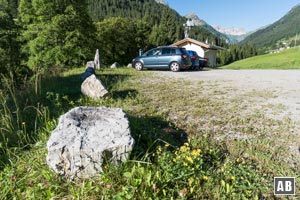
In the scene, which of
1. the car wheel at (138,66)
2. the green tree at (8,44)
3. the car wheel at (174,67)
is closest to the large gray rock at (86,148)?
the car wheel at (174,67)

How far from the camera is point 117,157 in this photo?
9.93 ft

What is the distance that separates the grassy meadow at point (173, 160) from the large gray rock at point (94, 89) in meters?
0.91

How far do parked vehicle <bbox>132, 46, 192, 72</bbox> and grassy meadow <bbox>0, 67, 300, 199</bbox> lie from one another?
9951 mm

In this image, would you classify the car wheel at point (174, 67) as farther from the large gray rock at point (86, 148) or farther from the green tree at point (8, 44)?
the green tree at point (8, 44)

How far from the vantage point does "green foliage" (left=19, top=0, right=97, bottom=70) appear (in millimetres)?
22531

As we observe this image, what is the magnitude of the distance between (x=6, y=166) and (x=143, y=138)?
74.1 inches

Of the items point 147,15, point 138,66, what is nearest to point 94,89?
point 138,66

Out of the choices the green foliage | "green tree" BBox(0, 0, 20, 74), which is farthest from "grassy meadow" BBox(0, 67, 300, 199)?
"green tree" BBox(0, 0, 20, 74)

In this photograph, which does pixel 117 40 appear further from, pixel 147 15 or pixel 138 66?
pixel 147 15

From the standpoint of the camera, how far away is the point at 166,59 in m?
15.6

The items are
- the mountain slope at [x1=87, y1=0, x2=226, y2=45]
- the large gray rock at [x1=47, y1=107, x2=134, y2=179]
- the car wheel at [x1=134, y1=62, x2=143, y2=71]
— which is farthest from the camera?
the mountain slope at [x1=87, y1=0, x2=226, y2=45]

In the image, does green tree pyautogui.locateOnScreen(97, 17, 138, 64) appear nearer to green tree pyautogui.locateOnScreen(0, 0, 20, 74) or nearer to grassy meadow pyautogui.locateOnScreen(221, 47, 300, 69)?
grassy meadow pyautogui.locateOnScreen(221, 47, 300, 69)

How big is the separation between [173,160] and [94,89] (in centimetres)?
379

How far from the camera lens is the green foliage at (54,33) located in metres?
22.5
